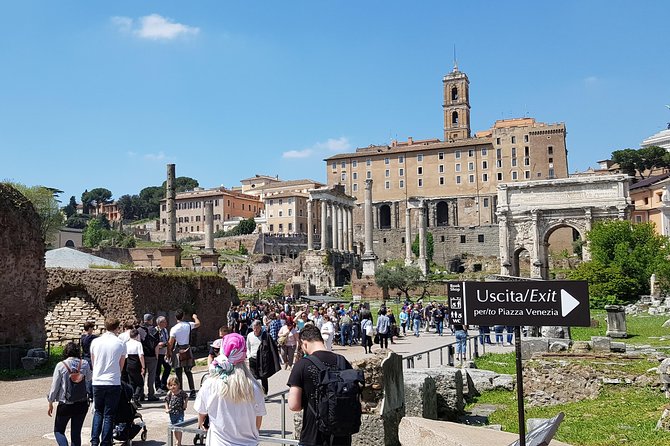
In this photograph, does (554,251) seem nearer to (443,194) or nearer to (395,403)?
(443,194)

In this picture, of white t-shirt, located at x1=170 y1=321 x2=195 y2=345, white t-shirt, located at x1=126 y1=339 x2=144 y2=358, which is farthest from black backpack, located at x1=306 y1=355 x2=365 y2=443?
white t-shirt, located at x1=170 y1=321 x2=195 y2=345

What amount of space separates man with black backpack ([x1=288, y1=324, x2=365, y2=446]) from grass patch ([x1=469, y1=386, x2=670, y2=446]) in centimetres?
459

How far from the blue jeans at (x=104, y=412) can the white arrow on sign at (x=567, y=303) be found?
4.98 metres

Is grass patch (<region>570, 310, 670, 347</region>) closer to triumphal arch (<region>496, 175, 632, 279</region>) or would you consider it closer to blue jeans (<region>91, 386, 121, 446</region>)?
blue jeans (<region>91, 386, 121, 446</region>)

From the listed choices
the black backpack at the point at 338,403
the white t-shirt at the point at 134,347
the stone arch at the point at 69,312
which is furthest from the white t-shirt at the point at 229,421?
the stone arch at the point at 69,312

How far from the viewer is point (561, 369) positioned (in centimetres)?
1278

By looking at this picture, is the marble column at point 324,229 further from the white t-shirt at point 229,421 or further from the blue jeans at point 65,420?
the white t-shirt at point 229,421

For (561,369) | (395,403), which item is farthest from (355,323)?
(395,403)

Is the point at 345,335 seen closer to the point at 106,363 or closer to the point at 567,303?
the point at 106,363

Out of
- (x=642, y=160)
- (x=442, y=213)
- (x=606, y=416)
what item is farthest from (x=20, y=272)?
(x=642, y=160)

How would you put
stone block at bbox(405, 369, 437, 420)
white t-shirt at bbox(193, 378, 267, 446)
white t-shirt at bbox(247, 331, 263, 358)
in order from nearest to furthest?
1. white t-shirt at bbox(193, 378, 267, 446)
2. stone block at bbox(405, 369, 437, 420)
3. white t-shirt at bbox(247, 331, 263, 358)

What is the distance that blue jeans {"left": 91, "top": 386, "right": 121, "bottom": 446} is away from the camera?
7.43m

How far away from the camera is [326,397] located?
15.6 feet

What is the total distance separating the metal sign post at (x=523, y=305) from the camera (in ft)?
19.8
